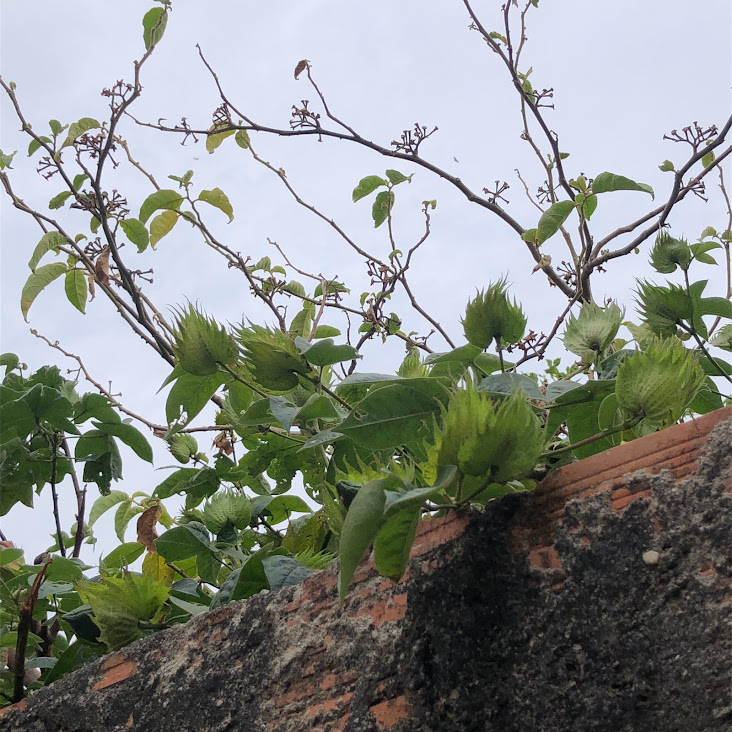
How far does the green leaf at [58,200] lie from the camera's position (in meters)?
1.72

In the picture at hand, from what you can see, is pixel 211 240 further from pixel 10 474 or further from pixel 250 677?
pixel 250 677

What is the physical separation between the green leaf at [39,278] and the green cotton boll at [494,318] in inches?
47.2

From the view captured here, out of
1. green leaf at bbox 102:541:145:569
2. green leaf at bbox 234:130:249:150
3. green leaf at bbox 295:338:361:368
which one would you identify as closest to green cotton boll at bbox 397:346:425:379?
green leaf at bbox 295:338:361:368

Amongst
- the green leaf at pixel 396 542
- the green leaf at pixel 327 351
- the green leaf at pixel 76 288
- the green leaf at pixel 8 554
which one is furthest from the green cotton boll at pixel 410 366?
the green leaf at pixel 76 288

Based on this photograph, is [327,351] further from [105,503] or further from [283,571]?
[105,503]

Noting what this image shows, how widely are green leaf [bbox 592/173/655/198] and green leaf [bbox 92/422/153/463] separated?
2.81ft

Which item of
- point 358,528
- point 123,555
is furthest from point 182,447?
point 358,528

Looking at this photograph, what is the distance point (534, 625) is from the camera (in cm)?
64

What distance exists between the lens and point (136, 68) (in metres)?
1.67

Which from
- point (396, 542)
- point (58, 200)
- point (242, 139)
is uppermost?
point (242, 139)

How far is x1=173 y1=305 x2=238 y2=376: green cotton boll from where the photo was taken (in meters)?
0.93

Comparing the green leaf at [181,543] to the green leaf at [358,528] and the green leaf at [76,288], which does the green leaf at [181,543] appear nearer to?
the green leaf at [358,528]

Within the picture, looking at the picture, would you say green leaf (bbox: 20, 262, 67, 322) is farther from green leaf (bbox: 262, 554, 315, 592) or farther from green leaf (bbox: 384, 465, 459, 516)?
green leaf (bbox: 384, 465, 459, 516)

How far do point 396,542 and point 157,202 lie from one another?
1181mm
